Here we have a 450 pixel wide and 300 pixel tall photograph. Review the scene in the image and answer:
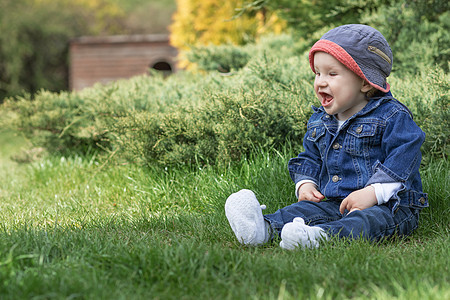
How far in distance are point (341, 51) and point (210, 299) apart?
5.00ft

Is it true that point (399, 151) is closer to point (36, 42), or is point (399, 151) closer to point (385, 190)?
point (385, 190)

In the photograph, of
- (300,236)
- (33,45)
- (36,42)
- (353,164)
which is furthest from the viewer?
(36,42)

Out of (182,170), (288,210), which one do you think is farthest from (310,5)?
(288,210)

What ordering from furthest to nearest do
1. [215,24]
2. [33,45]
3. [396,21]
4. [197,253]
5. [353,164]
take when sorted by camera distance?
[33,45]
[215,24]
[396,21]
[353,164]
[197,253]

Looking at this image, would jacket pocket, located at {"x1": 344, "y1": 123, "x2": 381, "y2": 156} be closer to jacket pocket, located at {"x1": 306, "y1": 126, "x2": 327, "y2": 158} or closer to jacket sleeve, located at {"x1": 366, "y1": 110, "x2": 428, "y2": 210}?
jacket sleeve, located at {"x1": 366, "y1": 110, "x2": 428, "y2": 210}

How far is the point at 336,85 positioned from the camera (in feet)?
8.56

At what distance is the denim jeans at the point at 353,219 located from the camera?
237cm

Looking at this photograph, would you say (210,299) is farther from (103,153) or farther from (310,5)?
(310,5)

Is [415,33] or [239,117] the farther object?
[415,33]

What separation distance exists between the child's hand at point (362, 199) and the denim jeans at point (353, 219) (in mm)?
35

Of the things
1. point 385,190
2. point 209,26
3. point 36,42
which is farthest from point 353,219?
point 36,42

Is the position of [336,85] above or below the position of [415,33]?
below

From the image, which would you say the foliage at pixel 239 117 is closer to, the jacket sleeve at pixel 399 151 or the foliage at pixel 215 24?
the jacket sleeve at pixel 399 151

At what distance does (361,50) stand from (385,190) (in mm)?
772
